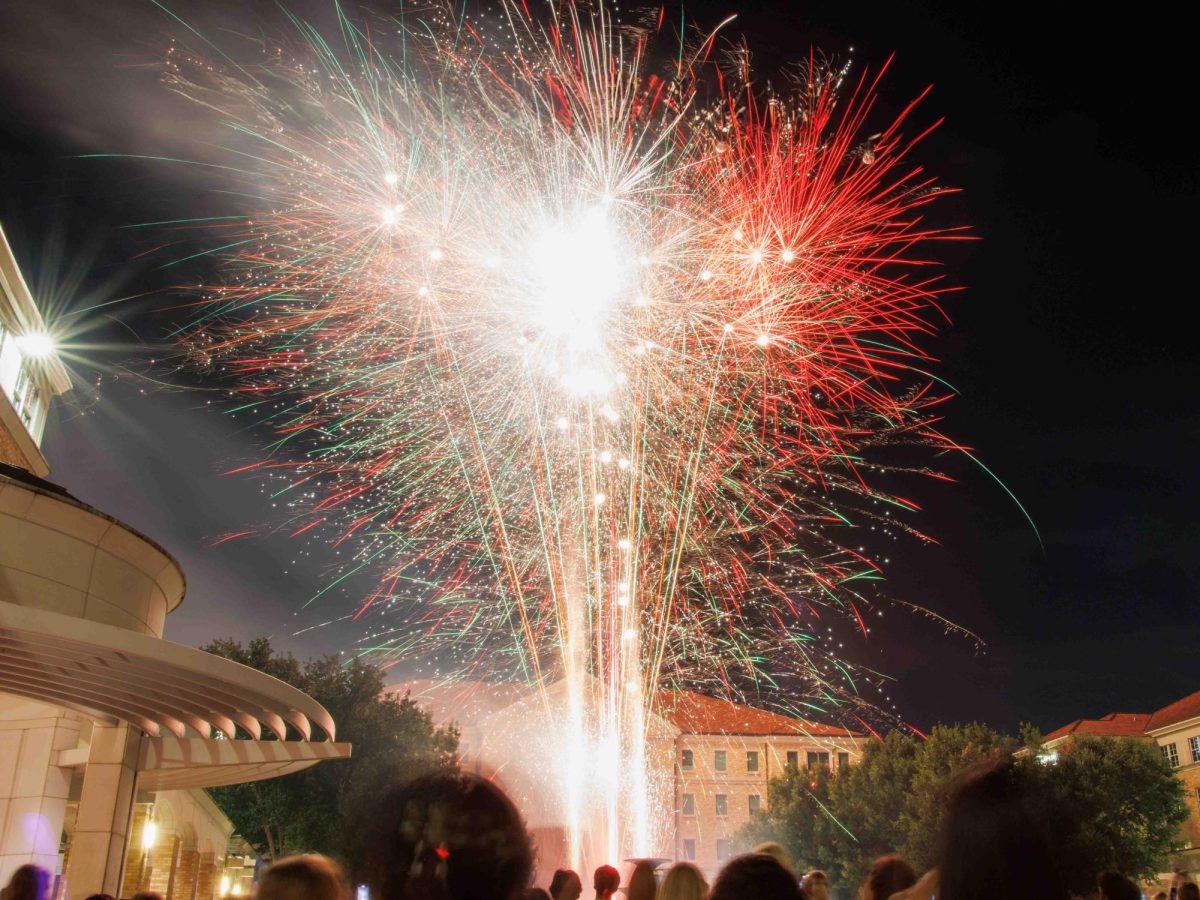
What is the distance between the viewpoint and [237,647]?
3897 cm

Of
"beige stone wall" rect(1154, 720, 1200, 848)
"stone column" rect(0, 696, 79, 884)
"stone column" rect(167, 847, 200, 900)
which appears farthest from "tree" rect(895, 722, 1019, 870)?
"stone column" rect(0, 696, 79, 884)

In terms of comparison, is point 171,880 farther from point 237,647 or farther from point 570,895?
point 570,895

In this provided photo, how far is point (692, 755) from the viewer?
231 feet

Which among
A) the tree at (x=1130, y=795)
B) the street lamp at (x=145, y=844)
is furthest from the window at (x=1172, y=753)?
the street lamp at (x=145, y=844)

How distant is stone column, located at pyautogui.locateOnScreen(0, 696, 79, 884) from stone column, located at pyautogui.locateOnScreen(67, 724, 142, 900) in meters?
1.61

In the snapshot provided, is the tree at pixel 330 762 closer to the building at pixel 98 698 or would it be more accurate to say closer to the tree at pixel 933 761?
the building at pixel 98 698

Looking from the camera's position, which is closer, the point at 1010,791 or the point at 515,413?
the point at 1010,791

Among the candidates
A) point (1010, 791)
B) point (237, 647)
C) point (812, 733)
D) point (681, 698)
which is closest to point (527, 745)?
point (681, 698)

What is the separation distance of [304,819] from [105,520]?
24044 millimetres

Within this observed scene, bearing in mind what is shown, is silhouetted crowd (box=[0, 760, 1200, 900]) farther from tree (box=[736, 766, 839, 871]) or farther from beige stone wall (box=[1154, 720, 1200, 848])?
beige stone wall (box=[1154, 720, 1200, 848])

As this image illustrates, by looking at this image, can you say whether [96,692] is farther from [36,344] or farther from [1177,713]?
[1177,713]

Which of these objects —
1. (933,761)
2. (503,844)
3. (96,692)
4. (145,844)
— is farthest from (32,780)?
(933,761)

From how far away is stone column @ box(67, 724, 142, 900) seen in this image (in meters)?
13.3

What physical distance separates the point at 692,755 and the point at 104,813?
198ft
